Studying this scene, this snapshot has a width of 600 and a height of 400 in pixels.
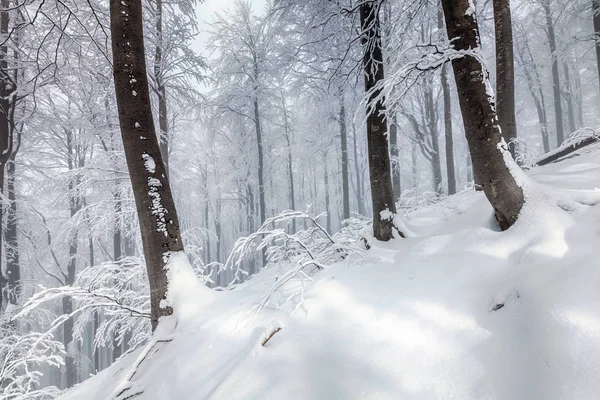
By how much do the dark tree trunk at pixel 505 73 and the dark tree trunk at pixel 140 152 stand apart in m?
4.58

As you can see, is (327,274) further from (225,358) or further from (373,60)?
(373,60)

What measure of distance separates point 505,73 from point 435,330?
432cm

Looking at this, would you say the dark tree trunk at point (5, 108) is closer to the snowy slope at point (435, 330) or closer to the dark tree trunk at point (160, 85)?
the dark tree trunk at point (160, 85)

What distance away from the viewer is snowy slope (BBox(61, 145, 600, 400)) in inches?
48.8

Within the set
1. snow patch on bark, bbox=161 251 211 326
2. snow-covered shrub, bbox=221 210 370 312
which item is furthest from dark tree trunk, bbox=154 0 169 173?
snow patch on bark, bbox=161 251 211 326

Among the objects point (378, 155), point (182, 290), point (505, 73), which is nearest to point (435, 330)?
point (182, 290)

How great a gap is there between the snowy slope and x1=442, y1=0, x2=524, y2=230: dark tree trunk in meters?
0.14

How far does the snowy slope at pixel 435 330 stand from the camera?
1238 mm

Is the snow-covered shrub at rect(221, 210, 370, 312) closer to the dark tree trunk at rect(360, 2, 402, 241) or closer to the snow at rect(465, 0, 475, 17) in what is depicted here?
the dark tree trunk at rect(360, 2, 402, 241)

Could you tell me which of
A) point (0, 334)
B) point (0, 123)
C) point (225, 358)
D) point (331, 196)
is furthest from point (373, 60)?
point (331, 196)

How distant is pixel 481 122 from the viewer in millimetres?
2115

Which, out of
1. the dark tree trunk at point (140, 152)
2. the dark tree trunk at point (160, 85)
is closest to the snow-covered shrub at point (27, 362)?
the dark tree trunk at point (140, 152)

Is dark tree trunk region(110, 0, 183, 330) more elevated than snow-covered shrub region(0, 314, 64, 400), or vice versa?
dark tree trunk region(110, 0, 183, 330)

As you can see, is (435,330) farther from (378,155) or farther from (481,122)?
(378,155)
